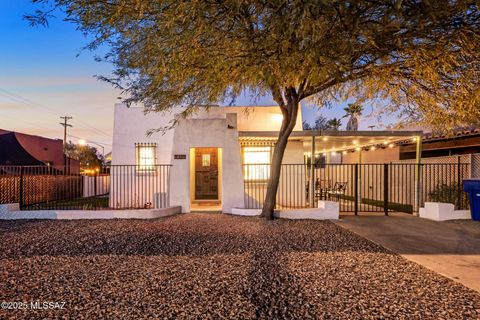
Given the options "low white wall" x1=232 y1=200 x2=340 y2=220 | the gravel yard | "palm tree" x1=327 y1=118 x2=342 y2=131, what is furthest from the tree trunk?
"palm tree" x1=327 y1=118 x2=342 y2=131

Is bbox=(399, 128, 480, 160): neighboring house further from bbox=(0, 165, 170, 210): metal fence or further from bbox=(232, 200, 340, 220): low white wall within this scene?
bbox=(0, 165, 170, 210): metal fence

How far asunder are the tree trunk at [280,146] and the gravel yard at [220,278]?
1.95m

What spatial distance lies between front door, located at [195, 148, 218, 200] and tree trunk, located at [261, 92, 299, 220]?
4.21m

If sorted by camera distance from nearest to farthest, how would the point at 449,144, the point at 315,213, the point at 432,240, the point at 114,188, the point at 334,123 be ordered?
the point at 432,240
the point at 315,213
the point at 114,188
the point at 449,144
the point at 334,123

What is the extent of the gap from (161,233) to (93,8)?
5.14 metres

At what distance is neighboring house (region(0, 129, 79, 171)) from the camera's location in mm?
19328

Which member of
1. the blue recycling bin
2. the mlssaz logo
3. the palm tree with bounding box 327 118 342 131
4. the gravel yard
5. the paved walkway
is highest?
the palm tree with bounding box 327 118 342 131

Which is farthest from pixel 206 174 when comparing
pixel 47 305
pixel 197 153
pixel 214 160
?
pixel 47 305

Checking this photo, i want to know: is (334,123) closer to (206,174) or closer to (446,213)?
(206,174)

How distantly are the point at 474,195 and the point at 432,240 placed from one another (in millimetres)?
3654

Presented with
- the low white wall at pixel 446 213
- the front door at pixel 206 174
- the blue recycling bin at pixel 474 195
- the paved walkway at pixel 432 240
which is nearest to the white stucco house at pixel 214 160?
the front door at pixel 206 174

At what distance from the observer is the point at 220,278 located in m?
4.57

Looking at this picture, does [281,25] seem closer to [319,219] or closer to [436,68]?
[436,68]

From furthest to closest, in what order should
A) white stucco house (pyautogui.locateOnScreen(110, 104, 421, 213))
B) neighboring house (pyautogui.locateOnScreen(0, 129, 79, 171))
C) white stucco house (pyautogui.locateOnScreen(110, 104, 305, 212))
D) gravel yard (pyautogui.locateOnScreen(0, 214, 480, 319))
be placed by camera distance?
neighboring house (pyautogui.locateOnScreen(0, 129, 79, 171)) → white stucco house (pyautogui.locateOnScreen(110, 104, 305, 212)) → white stucco house (pyautogui.locateOnScreen(110, 104, 421, 213)) → gravel yard (pyautogui.locateOnScreen(0, 214, 480, 319))
